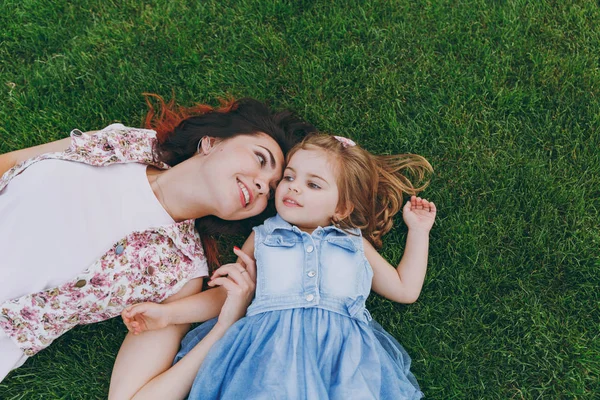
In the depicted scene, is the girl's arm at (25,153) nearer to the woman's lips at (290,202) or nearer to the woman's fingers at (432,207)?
the woman's lips at (290,202)

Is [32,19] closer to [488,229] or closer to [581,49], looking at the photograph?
[488,229]

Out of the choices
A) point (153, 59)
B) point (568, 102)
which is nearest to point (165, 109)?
point (153, 59)

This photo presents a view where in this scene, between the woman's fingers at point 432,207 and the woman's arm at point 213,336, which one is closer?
the woman's arm at point 213,336


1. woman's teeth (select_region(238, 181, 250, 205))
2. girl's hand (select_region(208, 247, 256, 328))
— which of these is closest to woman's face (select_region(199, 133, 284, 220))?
woman's teeth (select_region(238, 181, 250, 205))

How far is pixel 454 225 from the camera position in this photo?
318 centimetres

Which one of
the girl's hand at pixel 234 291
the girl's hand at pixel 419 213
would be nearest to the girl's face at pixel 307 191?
the girl's hand at pixel 234 291

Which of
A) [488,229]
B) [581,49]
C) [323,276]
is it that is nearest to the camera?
[323,276]

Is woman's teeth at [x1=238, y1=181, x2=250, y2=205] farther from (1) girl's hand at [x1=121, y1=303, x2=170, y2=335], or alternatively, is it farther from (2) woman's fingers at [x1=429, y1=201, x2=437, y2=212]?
(2) woman's fingers at [x1=429, y1=201, x2=437, y2=212]

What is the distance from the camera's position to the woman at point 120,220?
2.65m

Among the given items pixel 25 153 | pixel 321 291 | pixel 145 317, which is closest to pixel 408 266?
pixel 321 291

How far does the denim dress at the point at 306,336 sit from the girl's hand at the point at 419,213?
0.41 metres

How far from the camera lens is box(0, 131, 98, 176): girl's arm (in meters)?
3.01

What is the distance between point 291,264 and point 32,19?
267 centimetres

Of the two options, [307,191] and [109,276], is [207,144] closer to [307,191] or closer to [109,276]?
[307,191]
